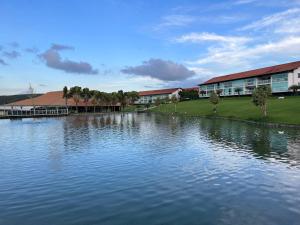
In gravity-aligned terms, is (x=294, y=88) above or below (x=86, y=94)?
below

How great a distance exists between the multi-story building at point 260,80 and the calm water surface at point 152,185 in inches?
3957

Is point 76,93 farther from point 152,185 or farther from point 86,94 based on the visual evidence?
point 152,185

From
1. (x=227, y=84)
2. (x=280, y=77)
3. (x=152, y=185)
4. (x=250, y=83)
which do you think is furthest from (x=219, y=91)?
(x=152, y=185)

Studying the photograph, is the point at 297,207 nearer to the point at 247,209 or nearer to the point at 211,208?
the point at 247,209

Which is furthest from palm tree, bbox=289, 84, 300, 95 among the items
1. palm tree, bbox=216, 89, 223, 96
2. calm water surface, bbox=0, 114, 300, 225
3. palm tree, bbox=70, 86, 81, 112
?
palm tree, bbox=70, 86, 81, 112

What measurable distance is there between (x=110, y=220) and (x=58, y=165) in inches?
640

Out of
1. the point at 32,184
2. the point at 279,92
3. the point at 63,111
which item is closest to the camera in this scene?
the point at 32,184

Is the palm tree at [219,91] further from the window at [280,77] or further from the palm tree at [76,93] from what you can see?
the palm tree at [76,93]

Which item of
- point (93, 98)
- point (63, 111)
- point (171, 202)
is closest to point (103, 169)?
point (171, 202)

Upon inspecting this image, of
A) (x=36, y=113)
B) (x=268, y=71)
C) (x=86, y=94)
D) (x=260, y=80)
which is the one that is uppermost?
(x=268, y=71)

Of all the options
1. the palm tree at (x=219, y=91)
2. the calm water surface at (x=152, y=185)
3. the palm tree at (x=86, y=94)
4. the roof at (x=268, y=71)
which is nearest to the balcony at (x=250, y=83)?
the roof at (x=268, y=71)

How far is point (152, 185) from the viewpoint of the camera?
24766 millimetres

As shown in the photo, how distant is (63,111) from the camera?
180 m

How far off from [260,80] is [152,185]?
140m
